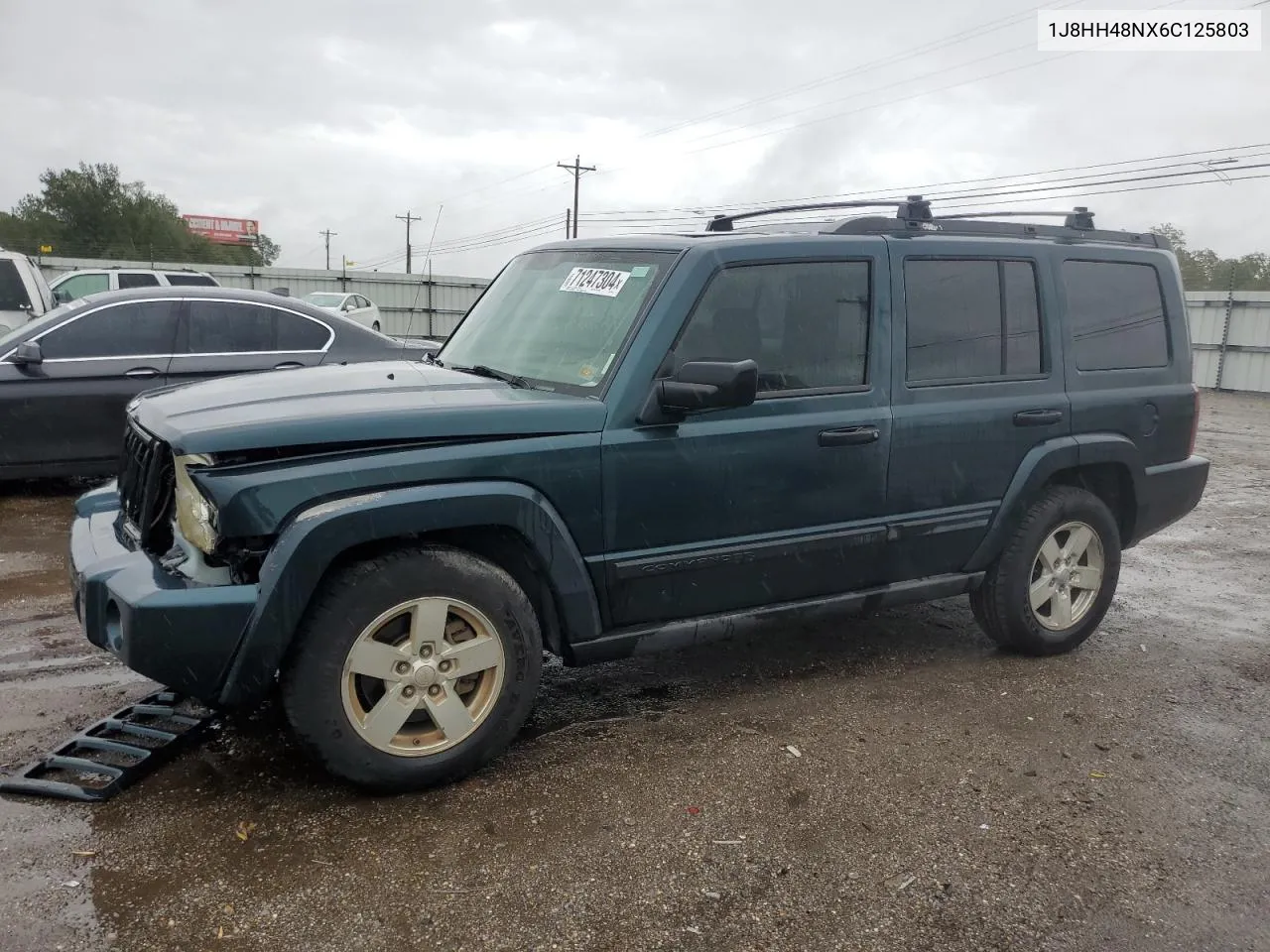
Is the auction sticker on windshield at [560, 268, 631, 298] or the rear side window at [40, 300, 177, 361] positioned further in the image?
the rear side window at [40, 300, 177, 361]

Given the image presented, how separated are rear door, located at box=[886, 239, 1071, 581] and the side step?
9.07ft

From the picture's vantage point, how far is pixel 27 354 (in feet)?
22.5

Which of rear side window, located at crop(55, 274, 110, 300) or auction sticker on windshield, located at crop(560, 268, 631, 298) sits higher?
rear side window, located at crop(55, 274, 110, 300)

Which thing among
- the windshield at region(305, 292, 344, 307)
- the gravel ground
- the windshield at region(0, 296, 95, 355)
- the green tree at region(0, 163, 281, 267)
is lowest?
the gravel ground

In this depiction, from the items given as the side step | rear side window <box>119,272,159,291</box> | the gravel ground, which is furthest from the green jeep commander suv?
rear side window <box>119,272,159,291</box>

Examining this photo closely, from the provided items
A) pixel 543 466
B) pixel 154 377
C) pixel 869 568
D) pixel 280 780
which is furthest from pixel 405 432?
pixel 154 377

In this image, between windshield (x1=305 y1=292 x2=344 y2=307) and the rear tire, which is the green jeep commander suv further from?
windshield (x1=305 y1=292 x2=344 y2=307)

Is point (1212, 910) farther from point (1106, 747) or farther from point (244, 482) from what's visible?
point (244, 482)

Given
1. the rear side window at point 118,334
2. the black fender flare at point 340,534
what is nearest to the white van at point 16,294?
the rear side window at point 118,334

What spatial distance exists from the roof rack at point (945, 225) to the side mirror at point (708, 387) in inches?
39.3

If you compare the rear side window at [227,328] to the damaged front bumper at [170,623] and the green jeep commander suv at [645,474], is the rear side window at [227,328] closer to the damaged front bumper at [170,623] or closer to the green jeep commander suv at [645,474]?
the green jeep commander suv at [645,474]

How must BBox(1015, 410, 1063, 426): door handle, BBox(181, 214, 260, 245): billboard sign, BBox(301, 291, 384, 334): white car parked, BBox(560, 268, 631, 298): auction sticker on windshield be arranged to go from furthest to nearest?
1. BBox(181, 214, 260, 245): billboard sign
2. BBox(301, 291, 384, 334): white car parked
3. BBox(1015, 410, 1063, 426): door handle
4. BBox(560, 268, 631, 298): auction sticker on windshield

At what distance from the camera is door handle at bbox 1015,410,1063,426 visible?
4.36 meters

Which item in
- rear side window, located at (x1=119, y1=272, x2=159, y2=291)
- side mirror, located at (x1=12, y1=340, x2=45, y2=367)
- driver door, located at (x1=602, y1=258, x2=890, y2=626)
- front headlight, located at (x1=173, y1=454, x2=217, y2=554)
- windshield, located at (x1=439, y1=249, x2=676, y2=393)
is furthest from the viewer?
rear side window, located at (x1=119, y1=272, x2=159, y2=291)
